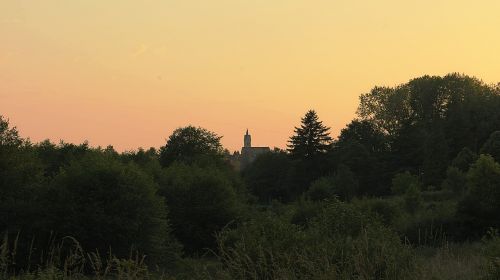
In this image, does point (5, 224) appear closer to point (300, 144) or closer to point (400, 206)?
point (400, 206)

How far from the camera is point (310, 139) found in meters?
81.2

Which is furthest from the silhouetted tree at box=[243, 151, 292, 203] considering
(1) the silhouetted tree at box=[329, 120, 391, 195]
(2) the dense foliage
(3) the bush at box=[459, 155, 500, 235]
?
(3) the bush at box=[459, 155, 500, 235]

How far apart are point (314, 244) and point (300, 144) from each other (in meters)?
72.4

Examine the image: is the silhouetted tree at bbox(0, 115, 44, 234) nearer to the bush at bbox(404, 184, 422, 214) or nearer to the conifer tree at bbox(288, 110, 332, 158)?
the bush at bbox(404, 184, 422, 214)

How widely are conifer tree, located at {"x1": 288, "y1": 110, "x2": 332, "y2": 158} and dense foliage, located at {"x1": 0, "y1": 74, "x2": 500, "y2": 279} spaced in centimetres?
21

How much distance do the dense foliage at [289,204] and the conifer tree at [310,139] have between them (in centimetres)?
21

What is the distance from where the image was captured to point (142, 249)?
85.1 ft

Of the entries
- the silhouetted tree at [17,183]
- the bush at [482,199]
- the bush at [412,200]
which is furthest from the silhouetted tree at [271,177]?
the silhouetted tree at [17,183]

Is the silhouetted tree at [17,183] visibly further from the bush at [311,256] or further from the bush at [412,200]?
the bush at [412,200]

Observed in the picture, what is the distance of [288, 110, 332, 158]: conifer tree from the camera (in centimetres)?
8062

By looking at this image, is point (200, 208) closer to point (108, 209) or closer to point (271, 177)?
point (108, 209)

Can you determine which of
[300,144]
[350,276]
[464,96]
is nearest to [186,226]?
[350,276]

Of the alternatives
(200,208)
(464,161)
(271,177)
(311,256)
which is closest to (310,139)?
(271,177)

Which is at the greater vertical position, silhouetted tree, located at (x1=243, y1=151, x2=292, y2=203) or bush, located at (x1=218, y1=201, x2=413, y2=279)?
silhouetted tree, located at (x1=243, y1=151, x2=292, y2=203)
